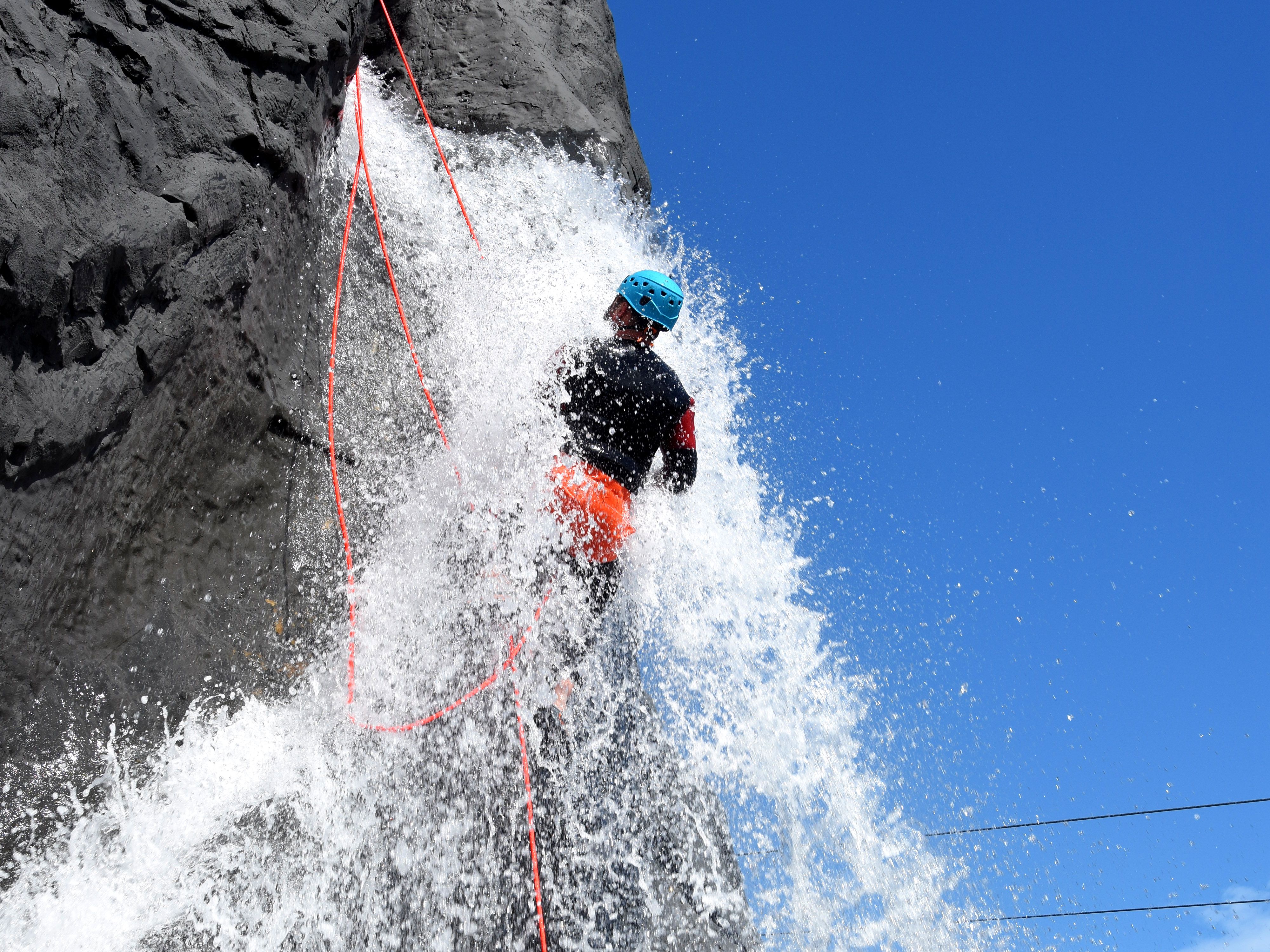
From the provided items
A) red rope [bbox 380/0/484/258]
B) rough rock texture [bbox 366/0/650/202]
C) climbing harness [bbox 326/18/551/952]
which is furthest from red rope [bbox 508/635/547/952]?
rough rock texture [bbox 366/0/650/202]

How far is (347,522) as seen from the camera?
161 inches

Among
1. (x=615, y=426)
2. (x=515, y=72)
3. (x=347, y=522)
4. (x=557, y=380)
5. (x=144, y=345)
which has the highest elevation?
(x=515, y=72)

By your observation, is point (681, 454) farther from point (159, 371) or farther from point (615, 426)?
point (159, 371)

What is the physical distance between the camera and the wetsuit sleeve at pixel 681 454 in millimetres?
3756

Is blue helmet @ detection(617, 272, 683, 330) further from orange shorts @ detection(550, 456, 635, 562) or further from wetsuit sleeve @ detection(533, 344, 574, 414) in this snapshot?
orange shorts @ detection(550, 456, 635, 562)

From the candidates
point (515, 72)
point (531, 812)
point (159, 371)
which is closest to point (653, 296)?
point (159, 371)

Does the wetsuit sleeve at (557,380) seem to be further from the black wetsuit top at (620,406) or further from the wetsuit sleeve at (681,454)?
the wetsuit sleeve at (681,454)

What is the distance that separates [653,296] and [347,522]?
170 centimetres

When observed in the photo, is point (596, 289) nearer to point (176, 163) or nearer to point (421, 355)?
point (421, 355)

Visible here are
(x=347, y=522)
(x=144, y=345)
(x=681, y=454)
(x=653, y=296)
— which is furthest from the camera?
(x=347, y=522)

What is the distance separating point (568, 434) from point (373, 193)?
7.37ft

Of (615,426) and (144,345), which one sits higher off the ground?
(615,426)

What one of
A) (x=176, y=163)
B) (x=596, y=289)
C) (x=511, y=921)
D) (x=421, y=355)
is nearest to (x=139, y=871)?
(x=511, y=921)

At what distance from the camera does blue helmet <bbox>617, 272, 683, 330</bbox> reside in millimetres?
3658
